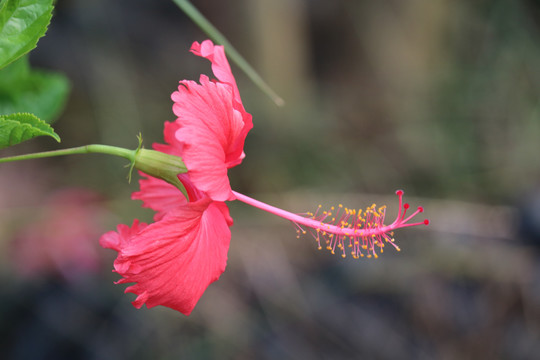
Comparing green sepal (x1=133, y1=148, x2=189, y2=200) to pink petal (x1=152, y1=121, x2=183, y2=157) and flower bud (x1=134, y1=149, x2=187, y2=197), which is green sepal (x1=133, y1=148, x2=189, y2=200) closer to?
flower bud (x1=134, y1=149, x2=187, y2=197)

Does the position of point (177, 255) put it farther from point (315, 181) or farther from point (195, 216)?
point (315, 181)

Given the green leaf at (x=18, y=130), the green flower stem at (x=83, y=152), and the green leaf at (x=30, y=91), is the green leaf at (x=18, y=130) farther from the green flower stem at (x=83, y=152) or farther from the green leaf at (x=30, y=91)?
the green leaf at (x=30, y=91)

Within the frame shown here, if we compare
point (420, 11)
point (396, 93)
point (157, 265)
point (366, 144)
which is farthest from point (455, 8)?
point (157, 265)

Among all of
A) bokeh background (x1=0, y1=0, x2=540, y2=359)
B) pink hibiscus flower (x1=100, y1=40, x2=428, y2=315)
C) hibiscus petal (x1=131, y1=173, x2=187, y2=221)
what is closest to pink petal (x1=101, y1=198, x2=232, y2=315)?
pink hibiscus flower (x1=100, y1=40, x2=428, y2=315)

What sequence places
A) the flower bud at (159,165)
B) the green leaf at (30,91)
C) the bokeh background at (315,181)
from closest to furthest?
1. the flower bud at (159,165)
2. the green leaf at (30,91)
3. the bokeh background at (315,181)

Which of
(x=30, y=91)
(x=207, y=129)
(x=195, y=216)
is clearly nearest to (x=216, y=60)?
(x=207, y=129)

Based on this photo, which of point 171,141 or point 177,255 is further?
point 171,141

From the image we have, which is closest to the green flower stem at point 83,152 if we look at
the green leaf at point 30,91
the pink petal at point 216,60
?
the pink petal at point 216,60
